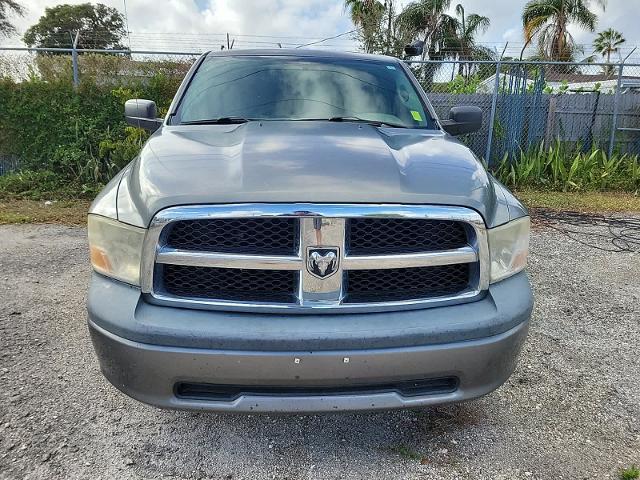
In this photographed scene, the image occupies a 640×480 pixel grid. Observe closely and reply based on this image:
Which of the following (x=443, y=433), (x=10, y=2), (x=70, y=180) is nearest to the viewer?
(x=443, y=433)

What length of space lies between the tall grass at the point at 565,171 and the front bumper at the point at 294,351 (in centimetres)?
785

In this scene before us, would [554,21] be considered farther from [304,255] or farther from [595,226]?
[304,255]

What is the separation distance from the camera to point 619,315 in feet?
12.5

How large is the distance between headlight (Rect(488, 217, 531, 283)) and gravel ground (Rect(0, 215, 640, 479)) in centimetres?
85

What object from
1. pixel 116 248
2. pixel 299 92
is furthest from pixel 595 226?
pixel 116 248

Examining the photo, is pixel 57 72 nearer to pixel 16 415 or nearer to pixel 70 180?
pixel 70 180

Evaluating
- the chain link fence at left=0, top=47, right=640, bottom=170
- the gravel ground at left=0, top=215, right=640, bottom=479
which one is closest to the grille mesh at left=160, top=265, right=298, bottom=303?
the gravel ground at left=0, top=215, right=640, bottom=479

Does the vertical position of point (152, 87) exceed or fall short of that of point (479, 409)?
it exceeds it

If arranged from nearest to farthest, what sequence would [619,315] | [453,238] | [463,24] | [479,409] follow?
[453,238]
[479,409]
[619,315]
[463,24]

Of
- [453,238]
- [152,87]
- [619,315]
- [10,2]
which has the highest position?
[10,2]

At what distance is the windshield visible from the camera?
3.06 m

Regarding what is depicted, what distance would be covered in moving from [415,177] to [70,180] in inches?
Result: 285

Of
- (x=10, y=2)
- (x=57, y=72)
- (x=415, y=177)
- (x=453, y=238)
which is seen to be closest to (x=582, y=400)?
(x=453, y=238)

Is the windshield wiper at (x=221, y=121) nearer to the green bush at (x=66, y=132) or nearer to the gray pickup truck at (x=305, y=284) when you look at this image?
the gray pickup truck at (x=305, y=284)
